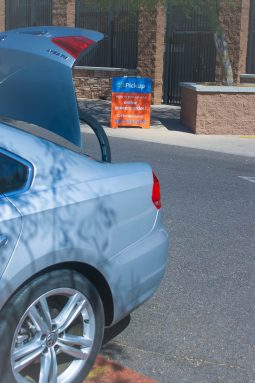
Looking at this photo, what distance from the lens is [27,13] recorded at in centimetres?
2884

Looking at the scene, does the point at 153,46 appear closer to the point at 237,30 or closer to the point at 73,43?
the point at 237,30

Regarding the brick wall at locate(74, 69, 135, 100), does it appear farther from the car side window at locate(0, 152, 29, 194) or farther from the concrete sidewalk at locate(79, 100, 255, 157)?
the car side window at locate(0, 152, 29, 194)

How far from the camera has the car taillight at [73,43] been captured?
4.67m

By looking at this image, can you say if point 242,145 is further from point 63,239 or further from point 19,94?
point 63,239

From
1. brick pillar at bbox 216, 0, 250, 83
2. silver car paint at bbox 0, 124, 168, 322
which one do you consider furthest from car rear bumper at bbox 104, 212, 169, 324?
brick pillar at bbox 216, 0, 250, 83

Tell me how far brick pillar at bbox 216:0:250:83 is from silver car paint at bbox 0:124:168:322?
18.2 meters

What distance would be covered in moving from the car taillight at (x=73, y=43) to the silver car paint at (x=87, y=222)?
998 millimetres

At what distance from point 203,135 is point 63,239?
13.2 metres

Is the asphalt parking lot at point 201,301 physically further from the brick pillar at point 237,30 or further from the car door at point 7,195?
the brick pillar at point 237,30

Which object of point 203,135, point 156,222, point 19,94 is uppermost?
point 19,94

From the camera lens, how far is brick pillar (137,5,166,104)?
23.4 meters

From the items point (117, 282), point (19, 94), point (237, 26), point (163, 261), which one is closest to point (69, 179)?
point (117, 282)

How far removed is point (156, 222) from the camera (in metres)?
4.28

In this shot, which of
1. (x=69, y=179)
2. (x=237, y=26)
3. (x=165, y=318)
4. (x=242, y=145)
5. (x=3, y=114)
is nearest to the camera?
(x=69, y=179)
